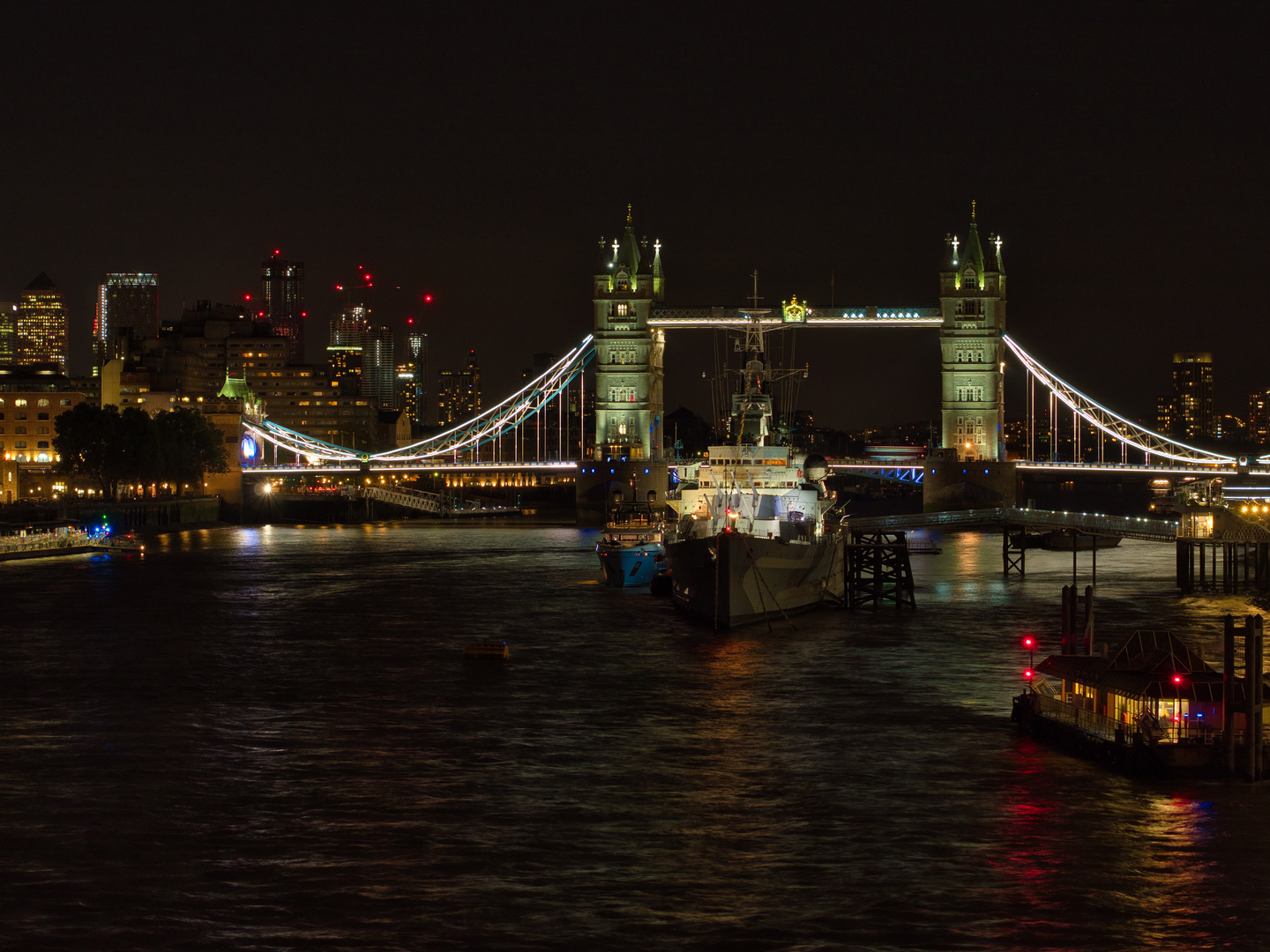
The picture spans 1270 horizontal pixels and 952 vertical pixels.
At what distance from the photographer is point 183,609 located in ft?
149

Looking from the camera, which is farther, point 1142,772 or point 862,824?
point 1142,772

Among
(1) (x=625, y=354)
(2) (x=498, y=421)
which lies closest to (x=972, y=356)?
(1) (x=625, y=354)

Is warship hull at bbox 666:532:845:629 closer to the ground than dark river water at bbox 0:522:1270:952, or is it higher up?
higher up

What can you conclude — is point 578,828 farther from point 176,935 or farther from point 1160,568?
point 1160,568

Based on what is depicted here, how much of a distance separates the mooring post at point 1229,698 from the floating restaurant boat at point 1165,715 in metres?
0.01

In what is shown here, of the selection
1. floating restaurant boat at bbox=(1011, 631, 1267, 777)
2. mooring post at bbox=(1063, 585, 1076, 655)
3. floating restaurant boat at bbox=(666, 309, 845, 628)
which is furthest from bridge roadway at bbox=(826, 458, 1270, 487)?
floating restaurant boat at bbox=(1011, 631, 1267, 777)

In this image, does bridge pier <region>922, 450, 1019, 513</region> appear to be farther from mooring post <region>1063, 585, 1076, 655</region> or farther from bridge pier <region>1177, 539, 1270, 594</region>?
mooring post <region>1063, 585, 1076, 655</region>

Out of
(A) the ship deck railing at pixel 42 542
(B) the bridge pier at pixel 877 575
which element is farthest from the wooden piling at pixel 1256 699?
(A) the ship deck railing at pixel 42 542

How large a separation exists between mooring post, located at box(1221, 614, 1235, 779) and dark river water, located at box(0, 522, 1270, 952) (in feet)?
1.62

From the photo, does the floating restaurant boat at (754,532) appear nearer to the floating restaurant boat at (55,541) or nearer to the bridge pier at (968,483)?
the floating restaurant boat at (55,541)

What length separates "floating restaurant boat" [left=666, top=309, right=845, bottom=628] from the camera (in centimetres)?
A: 3800

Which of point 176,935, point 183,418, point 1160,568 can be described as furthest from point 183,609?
point 183,418

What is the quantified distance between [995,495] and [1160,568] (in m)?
39.0

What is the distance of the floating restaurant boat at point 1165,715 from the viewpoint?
20.8 metres
